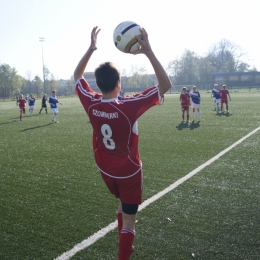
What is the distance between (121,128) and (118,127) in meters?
0.03

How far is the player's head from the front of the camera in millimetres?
2557

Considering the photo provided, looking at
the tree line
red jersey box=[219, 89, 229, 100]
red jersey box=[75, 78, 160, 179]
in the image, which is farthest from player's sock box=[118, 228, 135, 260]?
the tree line

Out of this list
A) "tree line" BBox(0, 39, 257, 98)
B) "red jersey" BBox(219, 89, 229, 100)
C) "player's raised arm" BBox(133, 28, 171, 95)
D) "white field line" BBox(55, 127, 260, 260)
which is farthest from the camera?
"tree line" BBox(0, 39, 257, 98)

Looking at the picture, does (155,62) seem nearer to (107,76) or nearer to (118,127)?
(107,76)

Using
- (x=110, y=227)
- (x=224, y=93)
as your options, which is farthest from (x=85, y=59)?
(x=224, y=93)

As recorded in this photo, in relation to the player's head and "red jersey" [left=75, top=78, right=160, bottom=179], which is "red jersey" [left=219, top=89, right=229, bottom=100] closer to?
"red jersey" [left=75, top=78, right=160, bottom=179]

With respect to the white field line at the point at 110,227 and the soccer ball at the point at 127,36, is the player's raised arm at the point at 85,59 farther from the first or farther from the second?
the white field line at the point at 110,227

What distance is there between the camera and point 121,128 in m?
2.61

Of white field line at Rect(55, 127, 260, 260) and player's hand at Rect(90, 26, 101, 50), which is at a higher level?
player's hand at Rect(90, 26, 101, 50)

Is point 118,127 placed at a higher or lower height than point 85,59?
lower

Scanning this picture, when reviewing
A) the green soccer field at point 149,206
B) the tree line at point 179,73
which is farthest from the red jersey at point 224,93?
the tree line at point 179,73

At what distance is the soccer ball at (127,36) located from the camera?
2.92m

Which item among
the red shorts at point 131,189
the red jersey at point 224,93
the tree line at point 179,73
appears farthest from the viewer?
the tree line at point 179,73

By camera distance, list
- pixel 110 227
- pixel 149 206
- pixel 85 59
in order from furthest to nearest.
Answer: pixel 149 206 < pixel 110 227 < pixel 85 59
